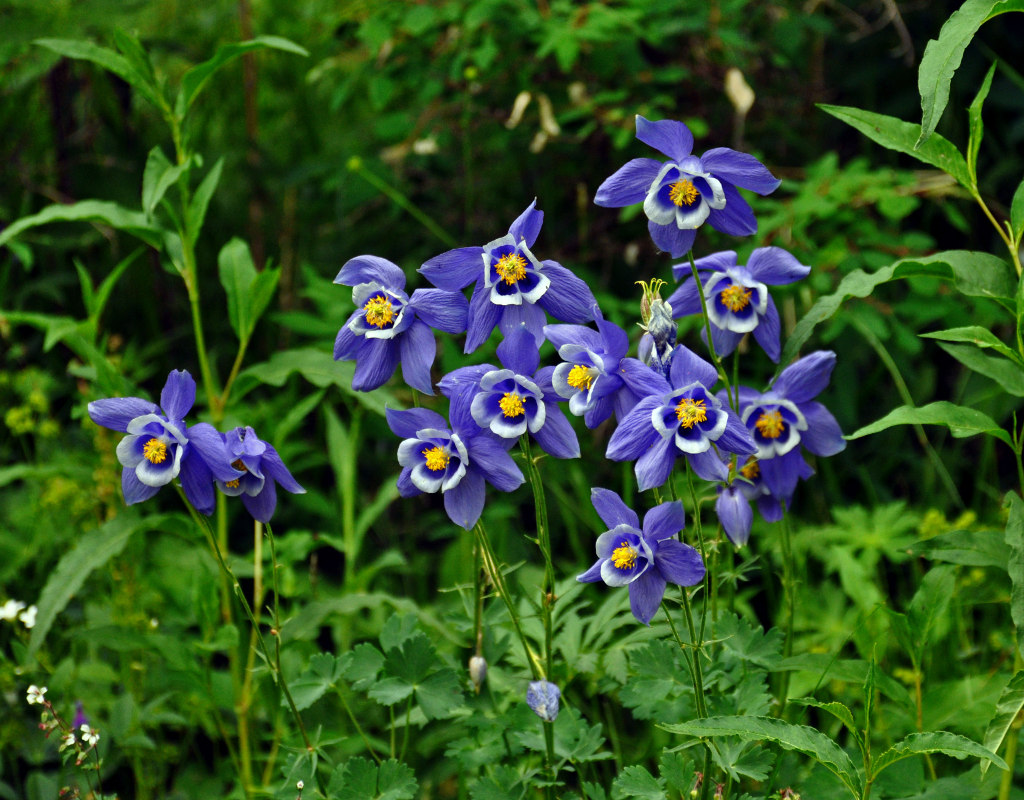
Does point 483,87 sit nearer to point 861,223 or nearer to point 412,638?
point 861,223

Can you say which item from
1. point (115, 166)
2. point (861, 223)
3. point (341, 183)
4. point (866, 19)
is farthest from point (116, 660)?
point (866, 19)

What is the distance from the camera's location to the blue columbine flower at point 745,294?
4.00 feet

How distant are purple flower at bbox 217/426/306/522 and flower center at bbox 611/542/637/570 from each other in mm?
383

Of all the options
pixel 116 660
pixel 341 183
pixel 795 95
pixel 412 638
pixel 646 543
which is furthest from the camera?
pixel 795 95

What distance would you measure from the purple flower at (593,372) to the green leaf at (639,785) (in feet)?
1.35

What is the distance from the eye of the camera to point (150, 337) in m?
2.89

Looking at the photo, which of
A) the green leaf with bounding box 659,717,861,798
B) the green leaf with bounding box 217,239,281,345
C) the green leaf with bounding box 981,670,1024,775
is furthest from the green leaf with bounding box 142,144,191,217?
the green leaf with bounding box 981,670,1024,775

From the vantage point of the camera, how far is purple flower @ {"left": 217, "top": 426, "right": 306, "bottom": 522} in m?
1.13

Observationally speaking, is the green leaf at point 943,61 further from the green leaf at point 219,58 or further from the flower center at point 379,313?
the green leaf at point 219,58

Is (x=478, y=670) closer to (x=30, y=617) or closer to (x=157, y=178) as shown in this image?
(x=30, y=617)

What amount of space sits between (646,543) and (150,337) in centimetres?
226

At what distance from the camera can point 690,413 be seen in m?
0.98

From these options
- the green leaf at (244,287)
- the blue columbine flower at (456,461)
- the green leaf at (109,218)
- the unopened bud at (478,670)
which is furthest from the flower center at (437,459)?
the green leaf at (109,218)

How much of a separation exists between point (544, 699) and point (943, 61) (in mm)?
869
